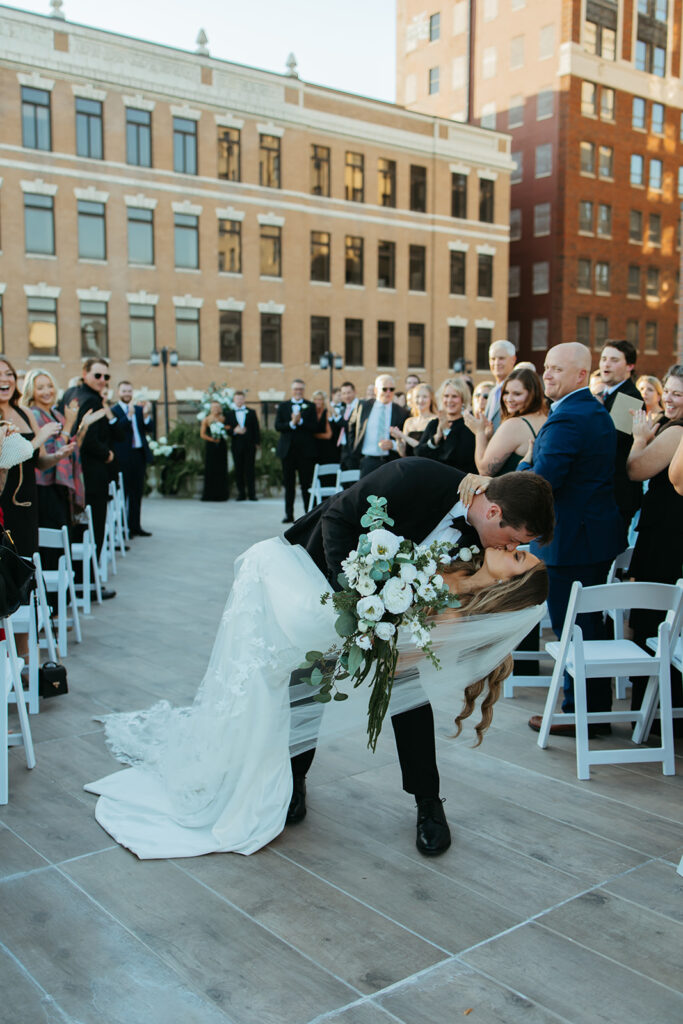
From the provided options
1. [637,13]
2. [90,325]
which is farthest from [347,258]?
[637,13]

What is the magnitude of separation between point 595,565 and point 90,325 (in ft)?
95.3

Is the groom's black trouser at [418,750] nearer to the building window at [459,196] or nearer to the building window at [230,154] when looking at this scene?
the building window at [230,154]

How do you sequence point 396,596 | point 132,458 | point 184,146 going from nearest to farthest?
point 396,596 → point 132,458 → point 184,146

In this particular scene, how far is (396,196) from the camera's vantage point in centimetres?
3912

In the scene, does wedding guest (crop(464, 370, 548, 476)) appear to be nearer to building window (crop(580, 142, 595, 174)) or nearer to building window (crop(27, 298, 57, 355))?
building window (crop(27, 298, 57, 355))

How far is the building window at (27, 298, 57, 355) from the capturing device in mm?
30141

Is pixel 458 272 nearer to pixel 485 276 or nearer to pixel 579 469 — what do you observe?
pixel 485 276

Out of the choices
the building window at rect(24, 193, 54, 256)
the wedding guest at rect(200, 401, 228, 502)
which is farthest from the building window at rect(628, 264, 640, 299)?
the wedding guest at rect(200, 401, 228, 502)

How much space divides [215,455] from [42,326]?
15.9 m

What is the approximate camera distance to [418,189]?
40062mm

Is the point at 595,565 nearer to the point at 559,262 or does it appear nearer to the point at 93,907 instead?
the point at 93,907

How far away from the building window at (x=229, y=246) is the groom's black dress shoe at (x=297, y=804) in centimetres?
3219

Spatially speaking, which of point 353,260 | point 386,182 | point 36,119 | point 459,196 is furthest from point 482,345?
point 36,119

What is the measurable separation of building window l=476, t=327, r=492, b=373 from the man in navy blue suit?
38.6 metres
